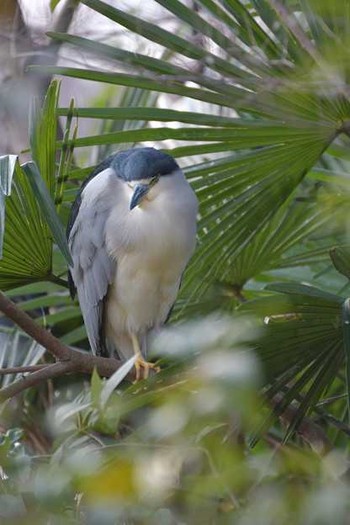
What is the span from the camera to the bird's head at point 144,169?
259cm

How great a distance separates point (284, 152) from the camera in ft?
7.16

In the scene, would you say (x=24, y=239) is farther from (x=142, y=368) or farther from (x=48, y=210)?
(x=142, y=368)

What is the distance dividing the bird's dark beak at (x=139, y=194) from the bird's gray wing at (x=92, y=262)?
90 mm

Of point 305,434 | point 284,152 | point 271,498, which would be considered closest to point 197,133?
point 284,152

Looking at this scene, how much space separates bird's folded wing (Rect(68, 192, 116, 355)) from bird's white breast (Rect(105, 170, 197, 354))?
0.02 meters

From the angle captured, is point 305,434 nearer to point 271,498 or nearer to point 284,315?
point 284,315

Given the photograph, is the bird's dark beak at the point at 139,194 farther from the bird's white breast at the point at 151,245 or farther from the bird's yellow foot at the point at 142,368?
the bird's yellow foot at the point at 142,368

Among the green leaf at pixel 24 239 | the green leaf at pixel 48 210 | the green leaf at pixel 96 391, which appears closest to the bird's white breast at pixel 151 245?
the green leaf at pixel 24 239

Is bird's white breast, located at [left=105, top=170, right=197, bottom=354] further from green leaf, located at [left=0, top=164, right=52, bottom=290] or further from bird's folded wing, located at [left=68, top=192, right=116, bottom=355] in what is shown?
green leaf, located at [left=0, top=164, right=52, bottom=290]

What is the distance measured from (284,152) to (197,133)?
18cm

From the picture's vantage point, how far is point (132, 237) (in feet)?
8.66

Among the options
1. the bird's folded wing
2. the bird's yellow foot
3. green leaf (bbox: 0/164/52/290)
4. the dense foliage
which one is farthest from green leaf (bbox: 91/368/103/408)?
the bird's folded wing

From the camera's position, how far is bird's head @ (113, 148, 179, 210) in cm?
259

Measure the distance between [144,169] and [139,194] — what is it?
66 mm
